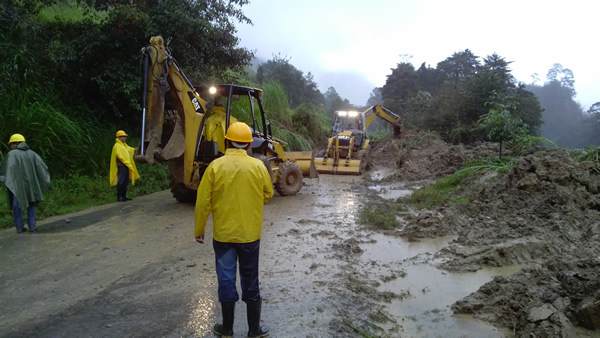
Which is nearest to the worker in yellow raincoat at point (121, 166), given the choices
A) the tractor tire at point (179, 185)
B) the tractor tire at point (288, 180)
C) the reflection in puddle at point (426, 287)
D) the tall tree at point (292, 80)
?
the tractor tire at point (179, 185)

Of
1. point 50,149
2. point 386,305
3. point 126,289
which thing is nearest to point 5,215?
point 50,149

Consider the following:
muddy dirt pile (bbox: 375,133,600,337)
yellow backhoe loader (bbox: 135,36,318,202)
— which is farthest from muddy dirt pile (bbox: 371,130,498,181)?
yellow backhoe loader (bbox: 135,36,318,202)

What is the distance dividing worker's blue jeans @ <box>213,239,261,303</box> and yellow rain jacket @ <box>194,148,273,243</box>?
8 cm

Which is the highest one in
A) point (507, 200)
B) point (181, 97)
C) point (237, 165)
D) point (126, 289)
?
point (181, 97)

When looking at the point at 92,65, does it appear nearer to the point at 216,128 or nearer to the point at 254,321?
the point at 216,128

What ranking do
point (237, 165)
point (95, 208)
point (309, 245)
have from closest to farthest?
point (237, 165), point (309, 245), point (95, 208)

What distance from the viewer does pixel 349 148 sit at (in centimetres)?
1714

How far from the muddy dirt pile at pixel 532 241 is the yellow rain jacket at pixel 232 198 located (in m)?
2.35

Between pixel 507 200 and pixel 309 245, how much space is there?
13.7 ft

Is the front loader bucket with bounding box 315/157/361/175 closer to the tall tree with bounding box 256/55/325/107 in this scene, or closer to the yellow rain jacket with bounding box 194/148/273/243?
the yellow rain jacket with bounding box 194/148/273/243

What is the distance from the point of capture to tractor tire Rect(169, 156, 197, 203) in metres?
8.54

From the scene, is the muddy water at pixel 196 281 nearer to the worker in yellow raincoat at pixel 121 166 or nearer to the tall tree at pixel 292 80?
the worker in yellow raincoat at pixel 121 166

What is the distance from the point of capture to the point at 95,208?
8.91m

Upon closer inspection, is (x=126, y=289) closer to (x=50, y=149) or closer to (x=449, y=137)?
(x=50, y=149)
